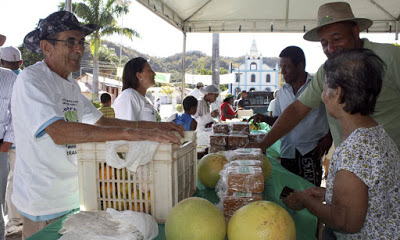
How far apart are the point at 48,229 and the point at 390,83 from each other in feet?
7.45

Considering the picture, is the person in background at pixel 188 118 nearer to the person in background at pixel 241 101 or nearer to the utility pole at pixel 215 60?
the person in background at pixel 241 101

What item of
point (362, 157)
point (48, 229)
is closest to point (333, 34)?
point (362, 157)

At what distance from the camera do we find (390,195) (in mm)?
1355

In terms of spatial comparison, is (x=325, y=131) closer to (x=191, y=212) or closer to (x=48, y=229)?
(x=191, y=212)

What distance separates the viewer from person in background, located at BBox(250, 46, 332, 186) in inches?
120

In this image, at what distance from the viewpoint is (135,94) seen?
3016 millimetres

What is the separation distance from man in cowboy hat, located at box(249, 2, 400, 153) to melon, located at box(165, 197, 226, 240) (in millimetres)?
1356

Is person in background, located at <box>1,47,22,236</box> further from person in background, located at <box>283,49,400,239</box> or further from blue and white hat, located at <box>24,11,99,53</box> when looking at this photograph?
person in background, located at <box>283,49,400,239</box>

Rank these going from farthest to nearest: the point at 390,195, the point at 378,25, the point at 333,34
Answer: the point at 378,25
the point at 333,34
the point at 390,195

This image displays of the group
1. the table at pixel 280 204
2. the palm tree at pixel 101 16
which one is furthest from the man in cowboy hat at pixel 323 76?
the palm tree at pixel 101 16

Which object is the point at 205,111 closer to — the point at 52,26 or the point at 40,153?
the point at 52,26

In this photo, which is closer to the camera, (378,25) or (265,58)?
(378,25)

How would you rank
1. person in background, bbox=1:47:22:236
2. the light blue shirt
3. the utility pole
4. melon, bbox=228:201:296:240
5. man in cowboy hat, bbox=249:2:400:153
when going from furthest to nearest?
the utility pole → person in background, bbox=1:47:22:236 → the light blue shirt → man in cowboy hat, bbox=249:2:400:153 → melon, bbox=228:201:296:240

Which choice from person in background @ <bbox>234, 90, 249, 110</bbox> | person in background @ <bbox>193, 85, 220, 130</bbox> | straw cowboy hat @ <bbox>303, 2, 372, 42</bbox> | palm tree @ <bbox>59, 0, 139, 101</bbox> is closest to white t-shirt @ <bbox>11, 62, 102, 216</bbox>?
straw cowboy hat @ <bbox>303, 2, 372, 42</bbox>
